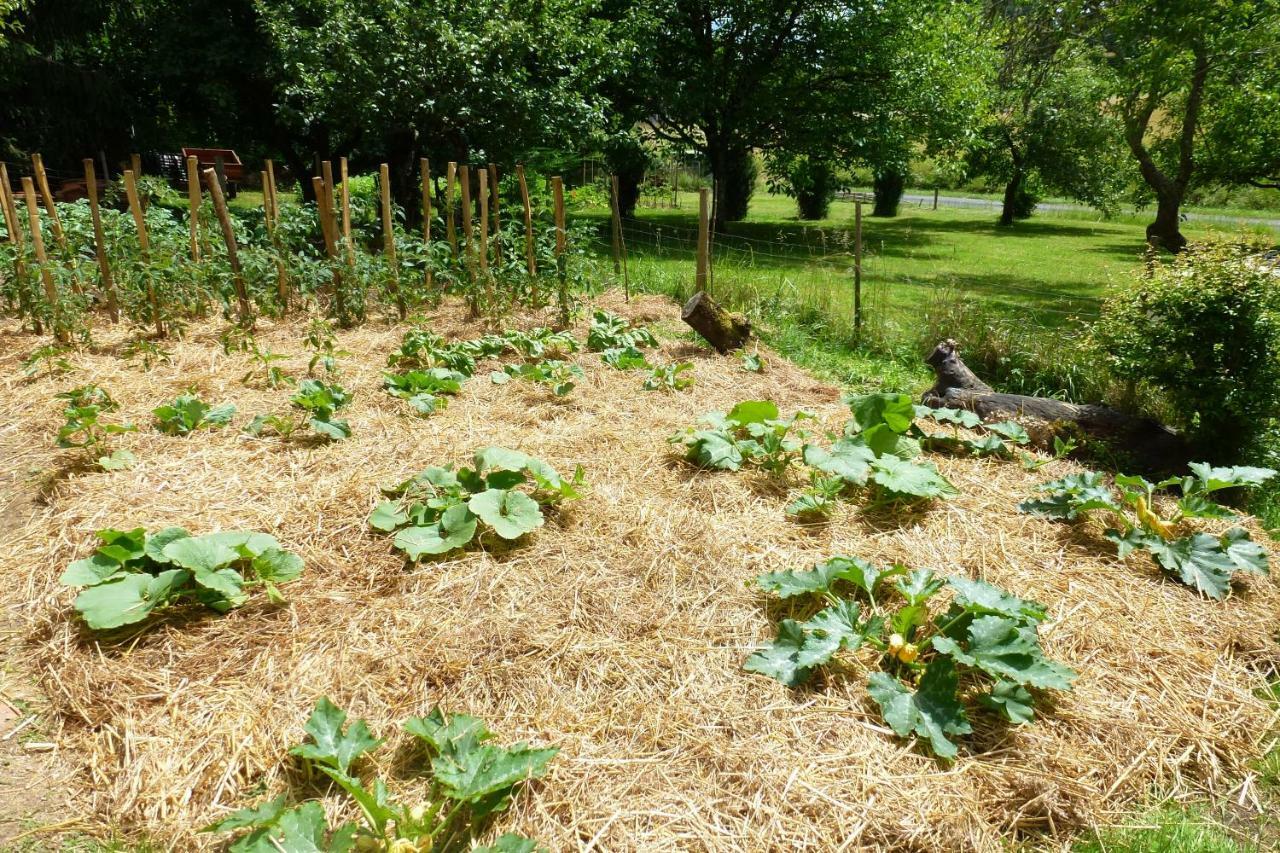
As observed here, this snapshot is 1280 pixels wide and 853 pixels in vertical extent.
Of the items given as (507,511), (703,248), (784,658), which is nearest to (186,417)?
(507,511)

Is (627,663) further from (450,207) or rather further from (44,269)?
(44,269)

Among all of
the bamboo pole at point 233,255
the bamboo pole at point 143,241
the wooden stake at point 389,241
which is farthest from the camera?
the wooden stake at point 389,241

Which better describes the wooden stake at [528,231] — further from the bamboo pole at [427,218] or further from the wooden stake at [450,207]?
the bamboo pole at [427,218]

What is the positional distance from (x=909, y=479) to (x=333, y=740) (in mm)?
2499

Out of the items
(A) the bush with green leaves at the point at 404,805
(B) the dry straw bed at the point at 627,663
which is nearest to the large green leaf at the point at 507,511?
(B) the dry straw bed at the point at 627,663

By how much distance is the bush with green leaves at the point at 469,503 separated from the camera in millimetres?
2896

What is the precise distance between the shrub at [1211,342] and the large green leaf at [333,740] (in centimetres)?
428

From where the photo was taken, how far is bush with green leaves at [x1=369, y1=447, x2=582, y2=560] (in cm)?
290

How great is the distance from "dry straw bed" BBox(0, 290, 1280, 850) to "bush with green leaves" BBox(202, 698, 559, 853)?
9 centimetres

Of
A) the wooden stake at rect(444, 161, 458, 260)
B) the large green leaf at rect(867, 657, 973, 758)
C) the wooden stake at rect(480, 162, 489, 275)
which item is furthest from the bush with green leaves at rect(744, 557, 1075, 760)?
the wooden stake at rect(444, 161, 458, 260)

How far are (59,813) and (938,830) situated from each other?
2.29 meters

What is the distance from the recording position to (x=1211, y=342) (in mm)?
3805

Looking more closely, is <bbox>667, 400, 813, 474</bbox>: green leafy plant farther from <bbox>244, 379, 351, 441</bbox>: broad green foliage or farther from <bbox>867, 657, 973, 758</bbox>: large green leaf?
<bbox>244, 379, 351, 441</bbox>: broad green foliage

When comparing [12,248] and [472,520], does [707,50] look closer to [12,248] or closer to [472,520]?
[12,248]
